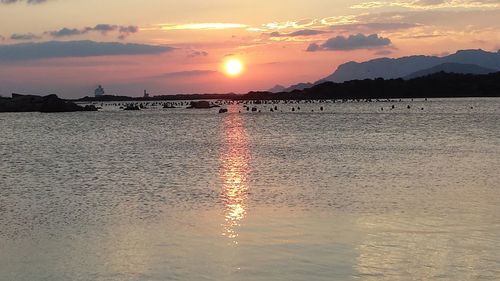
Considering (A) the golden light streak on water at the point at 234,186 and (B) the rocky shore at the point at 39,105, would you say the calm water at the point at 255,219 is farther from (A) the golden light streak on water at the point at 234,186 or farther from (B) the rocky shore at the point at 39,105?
(B) the rocky shore at the point at 39,105

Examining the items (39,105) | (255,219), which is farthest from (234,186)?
(39,105)

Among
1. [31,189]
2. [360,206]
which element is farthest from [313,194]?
[31,189]

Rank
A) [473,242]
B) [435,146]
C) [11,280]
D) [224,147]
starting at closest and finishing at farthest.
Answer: [11,280], [473,242], [435,146], [224,147]

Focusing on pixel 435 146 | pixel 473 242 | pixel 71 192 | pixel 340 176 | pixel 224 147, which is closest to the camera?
pixel 473 242

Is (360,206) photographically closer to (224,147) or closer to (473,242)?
(473,242)

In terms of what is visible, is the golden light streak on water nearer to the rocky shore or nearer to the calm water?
the calm water

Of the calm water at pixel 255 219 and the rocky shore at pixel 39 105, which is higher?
the rocky shore at pixel 39 105

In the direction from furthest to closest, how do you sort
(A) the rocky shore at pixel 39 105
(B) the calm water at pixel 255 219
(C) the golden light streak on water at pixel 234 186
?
(A) the rocky shore at pixel 39 105
(C) the golden light streak on water at pixel 234 186
(B) the calm water at pixel 255 219

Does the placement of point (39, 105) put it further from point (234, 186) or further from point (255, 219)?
point (255, 219)

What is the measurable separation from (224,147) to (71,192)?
102 ft

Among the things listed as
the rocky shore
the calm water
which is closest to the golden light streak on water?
the calm water

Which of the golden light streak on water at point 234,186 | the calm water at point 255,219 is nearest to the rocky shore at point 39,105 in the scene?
the golden light streak on water at point 234,186

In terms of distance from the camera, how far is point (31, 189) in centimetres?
2986

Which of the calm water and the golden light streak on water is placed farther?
the golden light streak on water
